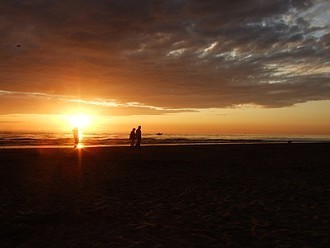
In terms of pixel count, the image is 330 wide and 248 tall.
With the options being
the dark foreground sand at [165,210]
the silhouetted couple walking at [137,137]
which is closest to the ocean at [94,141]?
the silhouetted couple walking at [137,137]

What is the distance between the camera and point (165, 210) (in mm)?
10172

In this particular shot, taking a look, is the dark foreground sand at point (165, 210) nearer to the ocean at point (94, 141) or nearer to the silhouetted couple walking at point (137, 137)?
the silhouetted couple walking at point (137, 137)

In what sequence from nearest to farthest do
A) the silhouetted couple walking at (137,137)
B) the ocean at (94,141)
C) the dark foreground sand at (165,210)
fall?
the dark foreground sand at (165,210) → the silhouetted couple walking at (137,137) → the ocean at (94,141)

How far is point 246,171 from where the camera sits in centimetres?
1916

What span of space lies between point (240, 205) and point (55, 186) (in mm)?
7261

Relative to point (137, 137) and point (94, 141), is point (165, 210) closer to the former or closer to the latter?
point (137, 137)

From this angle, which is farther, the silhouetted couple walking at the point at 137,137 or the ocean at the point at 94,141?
the ocean at the point at 94,141

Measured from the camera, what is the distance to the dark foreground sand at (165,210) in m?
7.55

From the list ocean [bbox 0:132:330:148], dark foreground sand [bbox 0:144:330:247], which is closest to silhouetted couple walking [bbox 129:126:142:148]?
ocean [bbox 0:132:330:148]

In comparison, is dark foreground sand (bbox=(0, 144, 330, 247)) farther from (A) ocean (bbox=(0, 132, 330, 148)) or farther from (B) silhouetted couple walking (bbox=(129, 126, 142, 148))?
(A) ocean (bbox=(0, 132, 330, 148))

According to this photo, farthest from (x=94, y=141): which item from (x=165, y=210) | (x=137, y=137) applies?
(x=165, y=210)

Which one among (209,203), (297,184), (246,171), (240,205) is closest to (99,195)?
(209,203)

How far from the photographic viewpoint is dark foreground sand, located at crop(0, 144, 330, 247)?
7555 mm

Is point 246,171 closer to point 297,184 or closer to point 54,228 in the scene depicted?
point 297,184
